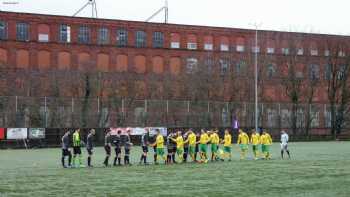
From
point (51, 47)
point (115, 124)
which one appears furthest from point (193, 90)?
point (51, 47)

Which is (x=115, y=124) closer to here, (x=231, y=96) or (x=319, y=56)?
(x=231, y=96)

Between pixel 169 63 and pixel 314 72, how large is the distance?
70.8 ft

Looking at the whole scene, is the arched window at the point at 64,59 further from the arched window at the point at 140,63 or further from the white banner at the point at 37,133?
the white banner at the point at 37,133

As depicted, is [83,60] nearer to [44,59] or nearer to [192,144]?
[44,59]

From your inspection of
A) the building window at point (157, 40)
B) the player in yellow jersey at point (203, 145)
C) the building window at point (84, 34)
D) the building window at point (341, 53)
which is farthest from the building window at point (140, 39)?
the player in yellow jersey at point (203, 145)

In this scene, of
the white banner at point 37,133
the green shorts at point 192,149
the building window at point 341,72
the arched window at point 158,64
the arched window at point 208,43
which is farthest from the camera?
the arched window at point 208,43

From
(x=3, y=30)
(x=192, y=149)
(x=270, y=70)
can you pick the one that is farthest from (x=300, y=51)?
(x=192, y=149)

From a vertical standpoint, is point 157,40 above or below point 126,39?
above

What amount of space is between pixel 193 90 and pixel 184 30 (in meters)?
19.2

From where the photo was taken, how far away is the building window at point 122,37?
96.4 m

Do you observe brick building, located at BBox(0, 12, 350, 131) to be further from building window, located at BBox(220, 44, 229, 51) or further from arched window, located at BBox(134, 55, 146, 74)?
building window, located at BBox(220, 44, 229, 51)

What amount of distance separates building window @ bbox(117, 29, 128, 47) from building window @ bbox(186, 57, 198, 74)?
9711 mm

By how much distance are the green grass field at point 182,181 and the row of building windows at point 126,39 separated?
60561 mm

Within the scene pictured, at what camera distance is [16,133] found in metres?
62.4
